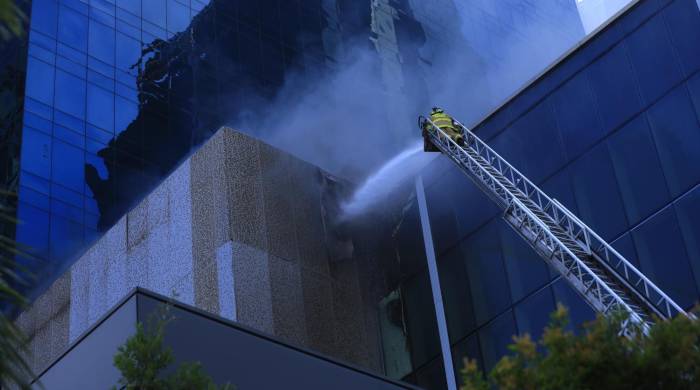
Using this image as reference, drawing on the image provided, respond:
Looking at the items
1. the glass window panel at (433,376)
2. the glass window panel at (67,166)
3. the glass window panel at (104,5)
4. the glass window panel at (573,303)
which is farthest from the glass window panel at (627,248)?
the glass window panel at (104,5)

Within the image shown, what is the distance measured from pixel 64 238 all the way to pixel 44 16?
6.33 m

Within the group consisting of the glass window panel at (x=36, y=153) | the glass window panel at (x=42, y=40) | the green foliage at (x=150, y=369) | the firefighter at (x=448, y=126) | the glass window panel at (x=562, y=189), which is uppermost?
the glass window panel at (x=42, y=40)

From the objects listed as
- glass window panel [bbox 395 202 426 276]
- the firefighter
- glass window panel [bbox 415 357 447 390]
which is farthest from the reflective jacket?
glass window panel [bbox 415 357 447 390]

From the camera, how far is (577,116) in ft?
67.4

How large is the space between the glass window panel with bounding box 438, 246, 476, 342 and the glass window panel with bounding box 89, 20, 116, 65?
1425cm

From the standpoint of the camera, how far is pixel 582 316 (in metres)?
19.1

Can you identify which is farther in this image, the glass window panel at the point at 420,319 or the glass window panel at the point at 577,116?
the glass window panel at the point at 420,319

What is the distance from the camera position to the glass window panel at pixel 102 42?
3297cm

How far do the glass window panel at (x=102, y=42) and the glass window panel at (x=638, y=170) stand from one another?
17.4m

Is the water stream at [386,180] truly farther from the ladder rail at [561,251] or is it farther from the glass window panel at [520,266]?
the glass window panel at [520,266]

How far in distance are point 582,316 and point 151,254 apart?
7.87 meters

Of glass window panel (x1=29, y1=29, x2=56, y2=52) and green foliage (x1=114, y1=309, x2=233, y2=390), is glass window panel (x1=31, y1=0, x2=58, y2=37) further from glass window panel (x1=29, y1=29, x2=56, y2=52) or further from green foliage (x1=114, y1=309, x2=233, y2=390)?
green foliage (x1=114, y1=309, x2=233, y2=390)

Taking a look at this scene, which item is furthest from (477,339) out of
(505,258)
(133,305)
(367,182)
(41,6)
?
(41,6)

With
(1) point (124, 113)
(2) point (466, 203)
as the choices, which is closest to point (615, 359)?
(2) point (466, 203)
